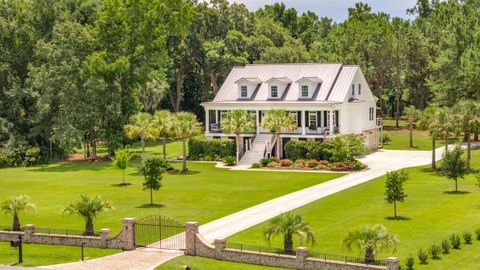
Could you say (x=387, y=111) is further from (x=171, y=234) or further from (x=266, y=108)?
(x=171, y=234)

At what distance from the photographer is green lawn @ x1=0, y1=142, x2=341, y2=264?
4856cm

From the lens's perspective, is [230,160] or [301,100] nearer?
[230,160]

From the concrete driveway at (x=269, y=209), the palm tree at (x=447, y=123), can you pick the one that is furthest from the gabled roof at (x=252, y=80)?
the palm tree at (x=447, y=123)

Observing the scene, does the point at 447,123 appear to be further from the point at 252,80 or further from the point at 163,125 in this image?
the point at 163,125

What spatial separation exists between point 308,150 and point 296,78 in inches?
407

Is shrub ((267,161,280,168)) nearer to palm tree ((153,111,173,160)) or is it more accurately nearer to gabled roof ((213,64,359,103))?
gabled roof ((213,64,359,103))

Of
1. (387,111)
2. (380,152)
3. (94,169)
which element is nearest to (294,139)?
(380,152)

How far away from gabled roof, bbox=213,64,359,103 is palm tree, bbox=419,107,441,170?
11.0m

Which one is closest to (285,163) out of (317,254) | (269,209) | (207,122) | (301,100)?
(301,100)

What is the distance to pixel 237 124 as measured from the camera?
2931 inches

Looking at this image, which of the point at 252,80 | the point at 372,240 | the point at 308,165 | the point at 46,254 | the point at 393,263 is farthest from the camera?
the point at 252,80

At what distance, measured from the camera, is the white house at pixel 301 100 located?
77.6m

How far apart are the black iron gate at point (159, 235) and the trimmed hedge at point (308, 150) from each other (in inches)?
1234

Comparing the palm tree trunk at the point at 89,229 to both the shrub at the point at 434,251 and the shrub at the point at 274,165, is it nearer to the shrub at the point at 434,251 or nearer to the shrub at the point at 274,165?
the shrub at the point at 434,251
